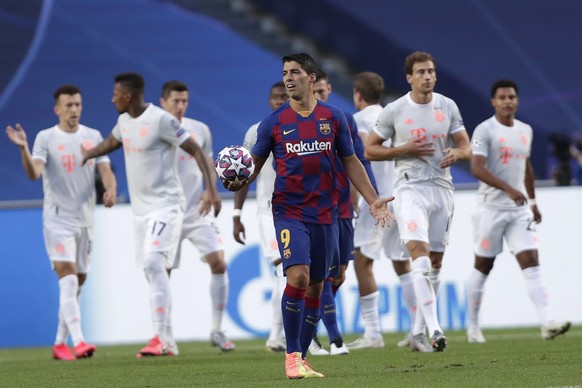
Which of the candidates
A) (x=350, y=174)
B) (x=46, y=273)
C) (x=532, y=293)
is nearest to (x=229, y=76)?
(x=46, y=273)

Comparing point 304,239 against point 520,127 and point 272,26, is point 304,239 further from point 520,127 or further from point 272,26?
point 272,26

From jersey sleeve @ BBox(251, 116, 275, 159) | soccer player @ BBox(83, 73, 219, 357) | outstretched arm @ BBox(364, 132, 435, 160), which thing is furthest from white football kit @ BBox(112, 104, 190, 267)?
jersey sleeve @ BBox(251, 116, 275, 159)

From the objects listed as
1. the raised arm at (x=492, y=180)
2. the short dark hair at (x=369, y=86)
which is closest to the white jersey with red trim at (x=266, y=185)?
the short dark hair at (x=369, y=86)

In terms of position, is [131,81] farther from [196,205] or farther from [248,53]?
[248,53]

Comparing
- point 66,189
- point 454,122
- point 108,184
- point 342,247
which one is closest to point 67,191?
point 66,189

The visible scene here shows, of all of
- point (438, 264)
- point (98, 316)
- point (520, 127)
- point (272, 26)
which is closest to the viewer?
point (438, 264)

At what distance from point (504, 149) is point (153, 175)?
3.34 m

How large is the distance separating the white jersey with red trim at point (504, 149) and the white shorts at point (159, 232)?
291 cm

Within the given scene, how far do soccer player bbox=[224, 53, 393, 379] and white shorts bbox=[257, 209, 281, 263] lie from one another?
11.0 ft

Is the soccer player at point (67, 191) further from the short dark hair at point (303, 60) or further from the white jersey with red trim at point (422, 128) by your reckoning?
the short dark hair at point (303, 60)

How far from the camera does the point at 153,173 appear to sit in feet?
37.8

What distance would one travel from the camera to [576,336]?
12.3 metres

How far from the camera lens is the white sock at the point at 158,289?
11.4 meters

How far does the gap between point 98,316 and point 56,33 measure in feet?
33.7
